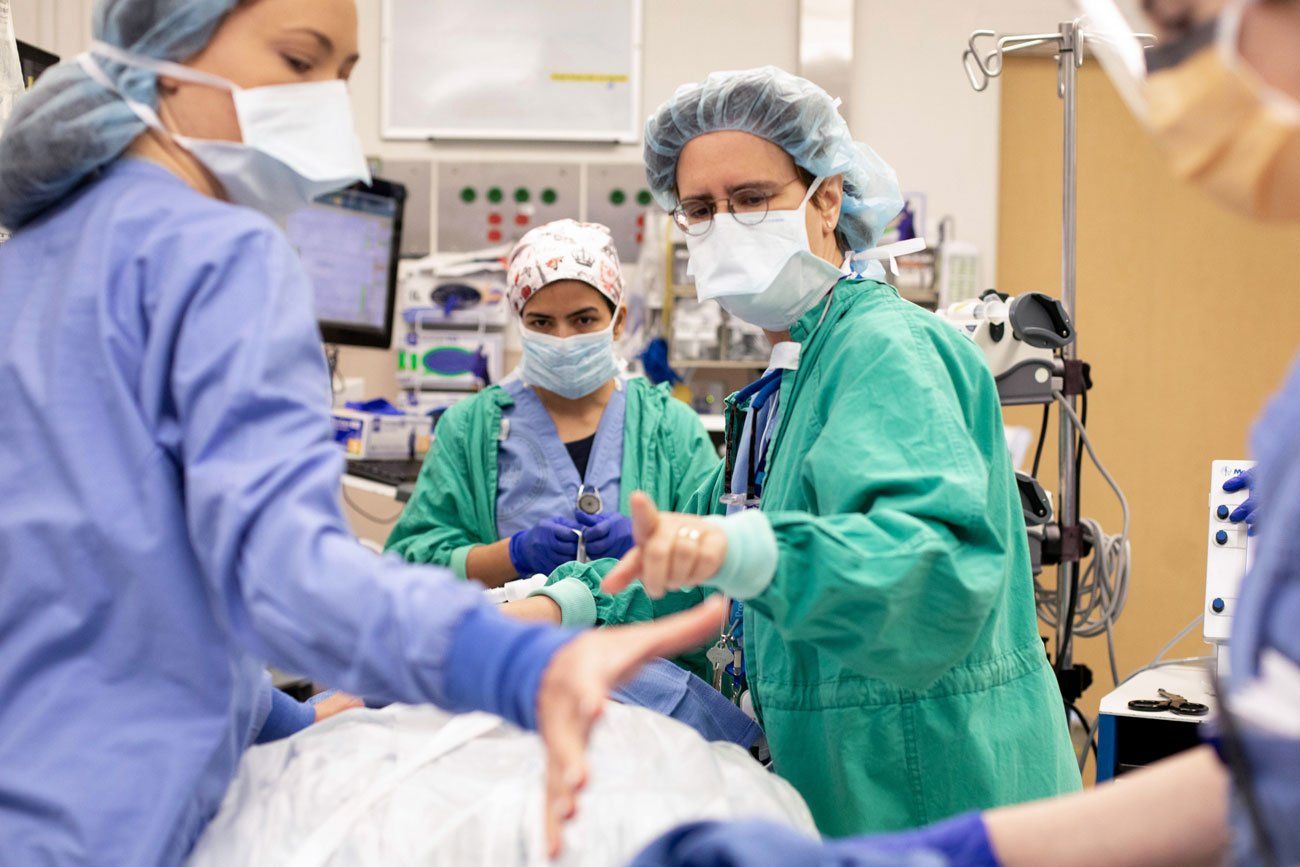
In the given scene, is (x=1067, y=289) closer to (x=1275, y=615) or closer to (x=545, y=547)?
(x=545, y=547)

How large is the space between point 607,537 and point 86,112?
4.75 feet

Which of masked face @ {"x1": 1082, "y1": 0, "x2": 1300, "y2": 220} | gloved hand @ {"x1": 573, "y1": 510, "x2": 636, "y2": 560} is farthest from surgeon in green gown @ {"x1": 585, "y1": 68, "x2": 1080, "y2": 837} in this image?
masked face @ {"x1": 1082, "y1": 0, "x2": 1300, "y2": 220}

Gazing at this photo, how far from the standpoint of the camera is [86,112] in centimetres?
109

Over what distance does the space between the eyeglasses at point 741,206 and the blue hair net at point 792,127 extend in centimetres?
6

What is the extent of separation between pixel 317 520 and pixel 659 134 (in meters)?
1.11

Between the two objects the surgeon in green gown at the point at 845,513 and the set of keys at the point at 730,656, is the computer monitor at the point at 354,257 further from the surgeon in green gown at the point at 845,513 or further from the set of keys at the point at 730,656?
the set of keys at the point at 730,656

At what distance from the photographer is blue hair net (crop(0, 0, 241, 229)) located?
42.1 inches

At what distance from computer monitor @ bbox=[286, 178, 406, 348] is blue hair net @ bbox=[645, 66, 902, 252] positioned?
7.06ft

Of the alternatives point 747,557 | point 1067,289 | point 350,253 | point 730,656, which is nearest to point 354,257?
point 350,253

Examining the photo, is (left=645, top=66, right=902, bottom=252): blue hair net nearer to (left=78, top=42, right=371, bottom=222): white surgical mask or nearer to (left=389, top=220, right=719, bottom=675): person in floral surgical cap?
(left=78, top=42, right=371, bottom=222): white surgical mask

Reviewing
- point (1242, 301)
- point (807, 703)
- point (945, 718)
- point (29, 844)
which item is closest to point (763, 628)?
point (807, 703)

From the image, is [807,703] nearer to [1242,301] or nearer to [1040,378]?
[1040,378]

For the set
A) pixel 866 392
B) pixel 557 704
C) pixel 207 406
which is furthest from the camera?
pixel 866 392

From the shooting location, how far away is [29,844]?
2.92 ft
